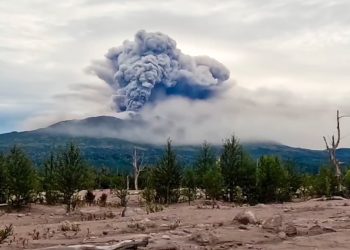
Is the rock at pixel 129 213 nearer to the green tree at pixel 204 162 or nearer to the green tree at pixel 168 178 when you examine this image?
the green tree at pixel 168 178

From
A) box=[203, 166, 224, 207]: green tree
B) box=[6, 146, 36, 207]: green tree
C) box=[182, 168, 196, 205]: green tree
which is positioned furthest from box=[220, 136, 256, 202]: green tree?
box=[6, 146, 36, 207]: green tree

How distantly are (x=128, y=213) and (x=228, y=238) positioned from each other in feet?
40.0

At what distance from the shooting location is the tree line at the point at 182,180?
38438 millimetres

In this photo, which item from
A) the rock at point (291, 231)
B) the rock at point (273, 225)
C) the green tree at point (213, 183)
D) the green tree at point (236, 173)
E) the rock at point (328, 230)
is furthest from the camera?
the green tree at point (236, 173)

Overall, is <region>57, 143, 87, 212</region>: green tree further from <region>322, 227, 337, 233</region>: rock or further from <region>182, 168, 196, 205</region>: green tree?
<region>322, 227, 337, 233</region>: rock

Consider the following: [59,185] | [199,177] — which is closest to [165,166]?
[199,177]

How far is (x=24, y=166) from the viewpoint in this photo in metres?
38.6

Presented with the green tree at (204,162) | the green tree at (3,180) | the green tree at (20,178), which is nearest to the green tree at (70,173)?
the green tree at (20,178)

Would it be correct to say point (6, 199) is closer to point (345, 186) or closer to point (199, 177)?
point (199, 177)

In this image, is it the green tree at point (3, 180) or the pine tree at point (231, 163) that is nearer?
the green tree at point (3, 180)

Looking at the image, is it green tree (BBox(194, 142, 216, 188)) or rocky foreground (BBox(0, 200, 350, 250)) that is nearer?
rocky foreground (BBox(0, 200, 350, 250))

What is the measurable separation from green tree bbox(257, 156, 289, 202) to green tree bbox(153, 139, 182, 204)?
6.30m

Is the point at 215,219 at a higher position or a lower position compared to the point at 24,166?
lower

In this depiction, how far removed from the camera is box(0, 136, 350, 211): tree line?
126ft
